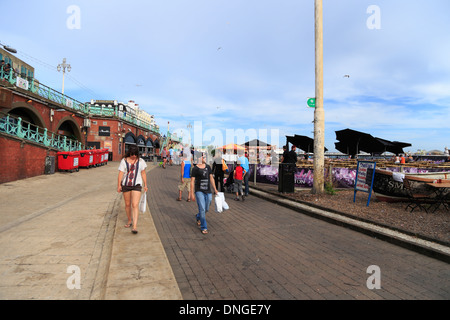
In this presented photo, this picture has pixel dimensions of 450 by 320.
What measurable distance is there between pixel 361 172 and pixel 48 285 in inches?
328

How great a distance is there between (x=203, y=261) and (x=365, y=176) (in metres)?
6.23

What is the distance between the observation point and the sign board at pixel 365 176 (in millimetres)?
7460

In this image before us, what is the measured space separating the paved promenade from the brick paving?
0.04ft

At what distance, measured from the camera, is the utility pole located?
8.90 metres

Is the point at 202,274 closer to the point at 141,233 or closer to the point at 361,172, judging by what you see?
the point at 141,233

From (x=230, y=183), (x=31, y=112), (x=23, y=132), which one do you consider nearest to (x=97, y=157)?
(x=31, y=112)

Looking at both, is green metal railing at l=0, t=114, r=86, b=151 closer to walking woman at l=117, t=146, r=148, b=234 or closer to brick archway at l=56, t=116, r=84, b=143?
brick archway at l=56, t=116, r=84, b=143

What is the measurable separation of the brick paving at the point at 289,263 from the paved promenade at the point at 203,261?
0.01m

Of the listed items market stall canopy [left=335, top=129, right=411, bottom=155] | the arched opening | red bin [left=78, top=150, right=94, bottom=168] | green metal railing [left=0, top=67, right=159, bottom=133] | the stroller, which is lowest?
the stroller

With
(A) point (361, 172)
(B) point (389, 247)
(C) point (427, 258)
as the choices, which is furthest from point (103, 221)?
(A) point (361, 172)

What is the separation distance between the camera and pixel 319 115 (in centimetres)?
895

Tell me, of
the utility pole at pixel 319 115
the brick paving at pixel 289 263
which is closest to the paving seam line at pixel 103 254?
the brick paving at pixel 289 263

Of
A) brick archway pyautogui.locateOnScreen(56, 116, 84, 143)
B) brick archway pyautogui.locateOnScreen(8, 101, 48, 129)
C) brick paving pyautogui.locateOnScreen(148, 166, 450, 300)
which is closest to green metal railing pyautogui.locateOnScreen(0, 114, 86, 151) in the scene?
brick archway pyautogui.locateOnScreen(8, 101, 48, 129)

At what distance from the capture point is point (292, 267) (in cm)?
366
